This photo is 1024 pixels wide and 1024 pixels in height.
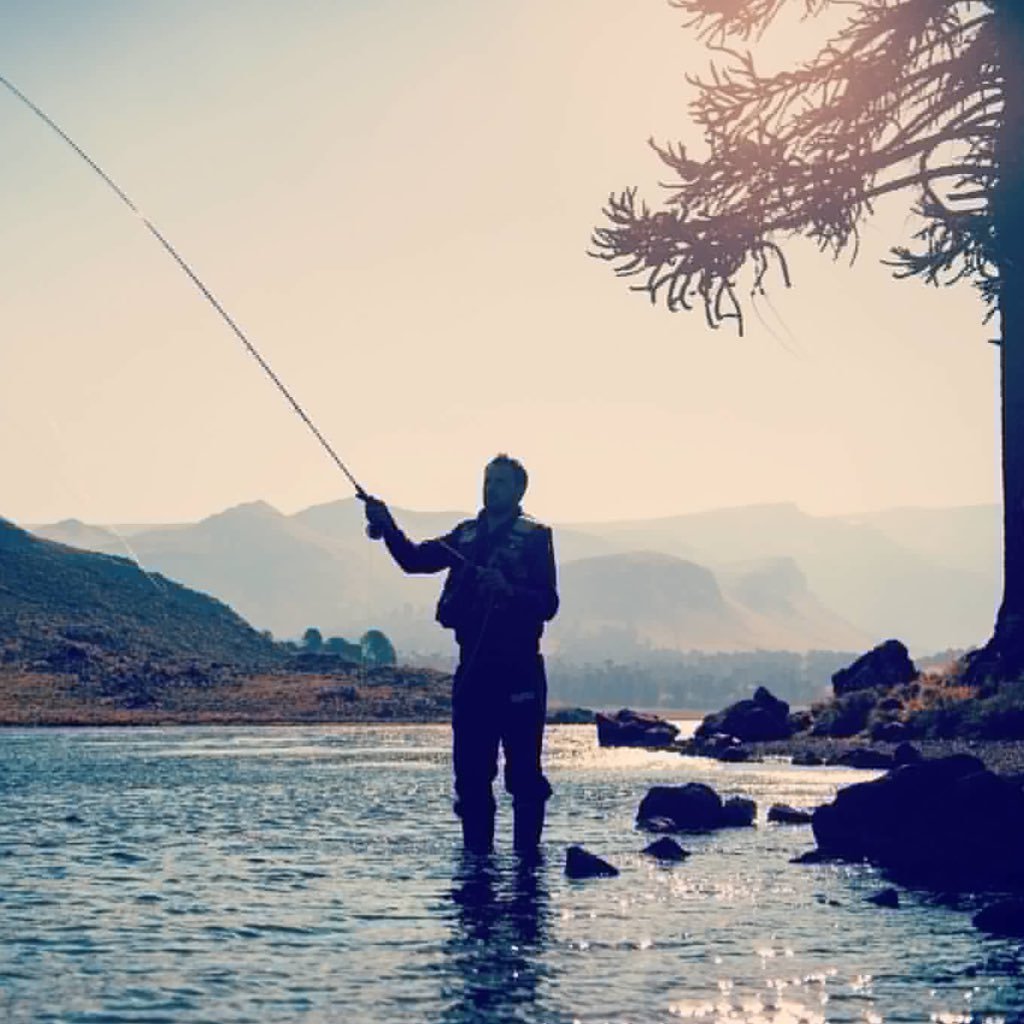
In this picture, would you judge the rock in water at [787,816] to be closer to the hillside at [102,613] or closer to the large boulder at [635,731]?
the large boulder at [635,731]

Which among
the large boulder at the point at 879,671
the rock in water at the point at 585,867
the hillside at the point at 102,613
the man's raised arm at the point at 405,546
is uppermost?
the hillside at the point at 102,613

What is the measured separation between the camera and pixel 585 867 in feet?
38.5

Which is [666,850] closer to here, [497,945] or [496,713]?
[496,713]

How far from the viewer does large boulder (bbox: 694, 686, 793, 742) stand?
103 feet

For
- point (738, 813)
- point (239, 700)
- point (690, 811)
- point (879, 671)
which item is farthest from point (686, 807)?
point (239, 700)

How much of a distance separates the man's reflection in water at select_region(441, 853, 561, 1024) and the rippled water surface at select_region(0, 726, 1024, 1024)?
20 mm

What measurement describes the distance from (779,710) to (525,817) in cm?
2012

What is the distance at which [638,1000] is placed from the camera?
757 centimetres

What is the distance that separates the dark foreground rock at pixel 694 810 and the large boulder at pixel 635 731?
17.0m

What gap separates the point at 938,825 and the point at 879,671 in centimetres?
2004

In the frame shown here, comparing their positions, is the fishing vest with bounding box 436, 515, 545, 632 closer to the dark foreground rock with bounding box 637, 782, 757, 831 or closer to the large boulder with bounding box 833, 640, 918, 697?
the dark foreground rock with bounding box 637, 782, 757, 831

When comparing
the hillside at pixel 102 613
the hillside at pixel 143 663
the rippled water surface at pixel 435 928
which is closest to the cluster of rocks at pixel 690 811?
the rippled water surface at pixel 435 928

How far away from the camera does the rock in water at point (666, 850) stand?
13.0m

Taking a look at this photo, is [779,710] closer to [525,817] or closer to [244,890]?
[525,817]
